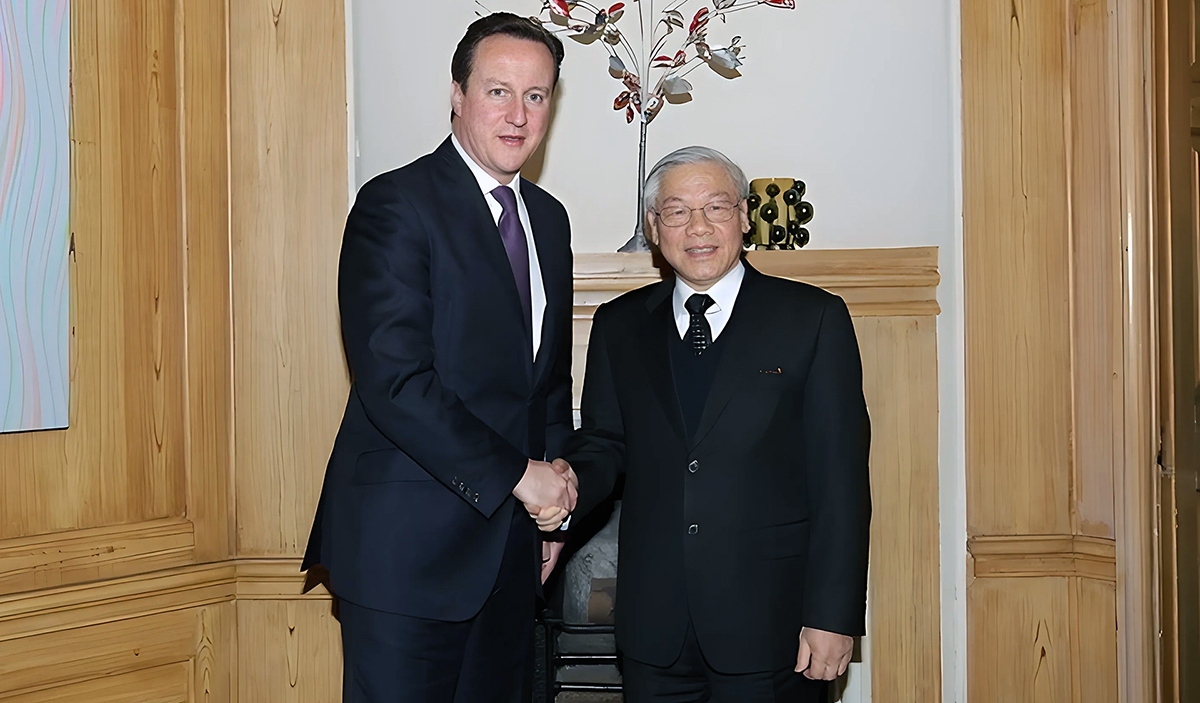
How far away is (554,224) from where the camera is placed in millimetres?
2176

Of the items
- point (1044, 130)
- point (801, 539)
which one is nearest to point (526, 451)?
point (801, 539)

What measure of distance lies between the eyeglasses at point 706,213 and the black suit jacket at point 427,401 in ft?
1.14

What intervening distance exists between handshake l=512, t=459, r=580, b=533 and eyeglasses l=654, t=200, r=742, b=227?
1.74 feet

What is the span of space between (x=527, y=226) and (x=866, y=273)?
996 mm

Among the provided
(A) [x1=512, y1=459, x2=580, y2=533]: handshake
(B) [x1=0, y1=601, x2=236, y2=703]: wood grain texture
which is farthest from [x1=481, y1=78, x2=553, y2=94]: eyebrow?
(B) [x1=0, y1=601, x2=236, y2=703]: wood grain texture

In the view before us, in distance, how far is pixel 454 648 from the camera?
192 centimetres

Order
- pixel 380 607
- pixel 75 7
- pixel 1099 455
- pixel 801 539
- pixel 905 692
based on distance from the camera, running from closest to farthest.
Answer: pixel 380 607 → pixel 801 539 → pixel 75 7 → pixel 1099 455 → pixel 905 692

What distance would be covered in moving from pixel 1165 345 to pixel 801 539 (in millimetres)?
1013

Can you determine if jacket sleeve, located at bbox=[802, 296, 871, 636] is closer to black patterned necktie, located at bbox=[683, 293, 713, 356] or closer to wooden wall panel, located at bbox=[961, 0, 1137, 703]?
black patterned necktie, located at bbox=[683, 293, 713, 356]

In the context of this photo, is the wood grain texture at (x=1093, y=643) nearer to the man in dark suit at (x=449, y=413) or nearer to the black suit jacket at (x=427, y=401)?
the man in dark suit at (x=449, y=413)

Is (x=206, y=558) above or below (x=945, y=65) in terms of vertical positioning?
below

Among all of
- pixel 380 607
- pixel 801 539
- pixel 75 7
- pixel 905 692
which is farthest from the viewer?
pixel 905 692

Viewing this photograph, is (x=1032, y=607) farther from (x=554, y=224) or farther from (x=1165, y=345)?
(x=554, y=224)

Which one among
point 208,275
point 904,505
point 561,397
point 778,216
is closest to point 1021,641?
point 904,505
